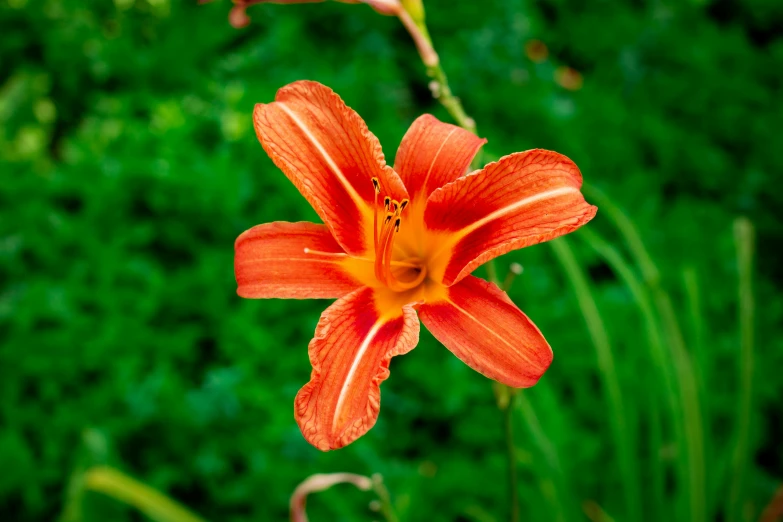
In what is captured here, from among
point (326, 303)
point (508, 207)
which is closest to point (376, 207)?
point (508, 207)

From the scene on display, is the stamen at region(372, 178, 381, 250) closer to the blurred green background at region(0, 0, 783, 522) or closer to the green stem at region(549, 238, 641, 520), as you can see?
the blurred green background at region(0, 0, 783, 522)

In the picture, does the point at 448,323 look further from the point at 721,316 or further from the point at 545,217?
the point at 721,316

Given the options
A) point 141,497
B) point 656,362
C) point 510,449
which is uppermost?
point 510,449

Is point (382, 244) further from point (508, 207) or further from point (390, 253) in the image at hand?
point (508, 207)

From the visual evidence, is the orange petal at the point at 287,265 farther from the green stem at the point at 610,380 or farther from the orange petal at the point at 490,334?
the green stem at the point at 610,380

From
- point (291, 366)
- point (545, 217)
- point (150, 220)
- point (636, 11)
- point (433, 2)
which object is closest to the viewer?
point (545, 217)

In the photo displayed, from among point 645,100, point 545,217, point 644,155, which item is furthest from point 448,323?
point 645,100
